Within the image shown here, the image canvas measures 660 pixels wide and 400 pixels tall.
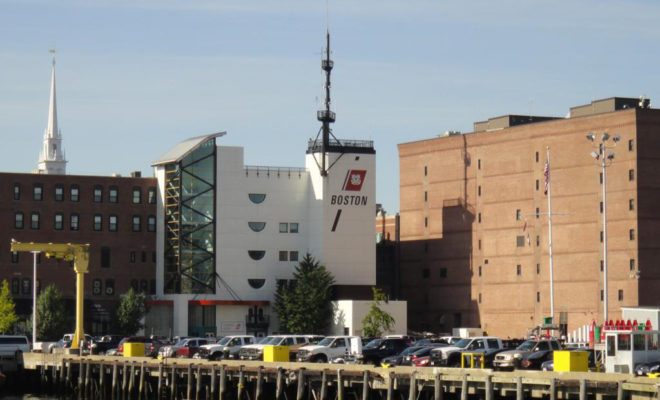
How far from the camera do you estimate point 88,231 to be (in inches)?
5433

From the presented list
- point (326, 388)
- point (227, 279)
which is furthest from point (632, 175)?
point (326, 388)

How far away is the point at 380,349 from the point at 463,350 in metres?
6.96

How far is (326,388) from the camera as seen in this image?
218 feet

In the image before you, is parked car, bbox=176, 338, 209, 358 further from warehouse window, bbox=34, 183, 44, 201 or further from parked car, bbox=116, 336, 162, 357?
warehouse window, bbox=34, 183, 44, 201

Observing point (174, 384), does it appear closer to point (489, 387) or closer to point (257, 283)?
point (489, 387)

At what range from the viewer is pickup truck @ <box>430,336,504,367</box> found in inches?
2995

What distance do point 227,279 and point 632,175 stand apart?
1595 inches

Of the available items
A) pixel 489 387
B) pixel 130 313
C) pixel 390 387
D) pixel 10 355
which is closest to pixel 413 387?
pixel 390 387

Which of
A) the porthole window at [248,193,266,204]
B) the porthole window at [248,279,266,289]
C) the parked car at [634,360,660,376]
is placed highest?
the porthole window at [248,193,266,204]

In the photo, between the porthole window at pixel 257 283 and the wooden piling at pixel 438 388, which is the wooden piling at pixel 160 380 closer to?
the wooden piling at pixel 438 388

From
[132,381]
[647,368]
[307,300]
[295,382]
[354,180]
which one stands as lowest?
[132,381]

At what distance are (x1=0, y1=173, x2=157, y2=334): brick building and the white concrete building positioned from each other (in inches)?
86.5

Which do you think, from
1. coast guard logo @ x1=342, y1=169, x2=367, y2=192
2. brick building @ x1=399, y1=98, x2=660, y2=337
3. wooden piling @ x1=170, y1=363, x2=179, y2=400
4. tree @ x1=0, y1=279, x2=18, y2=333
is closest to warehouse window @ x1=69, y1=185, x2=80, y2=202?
tree @ x1=0, y1=279, x2=18, y2=333

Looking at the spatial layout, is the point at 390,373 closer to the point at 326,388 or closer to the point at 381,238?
the point at 326,388
